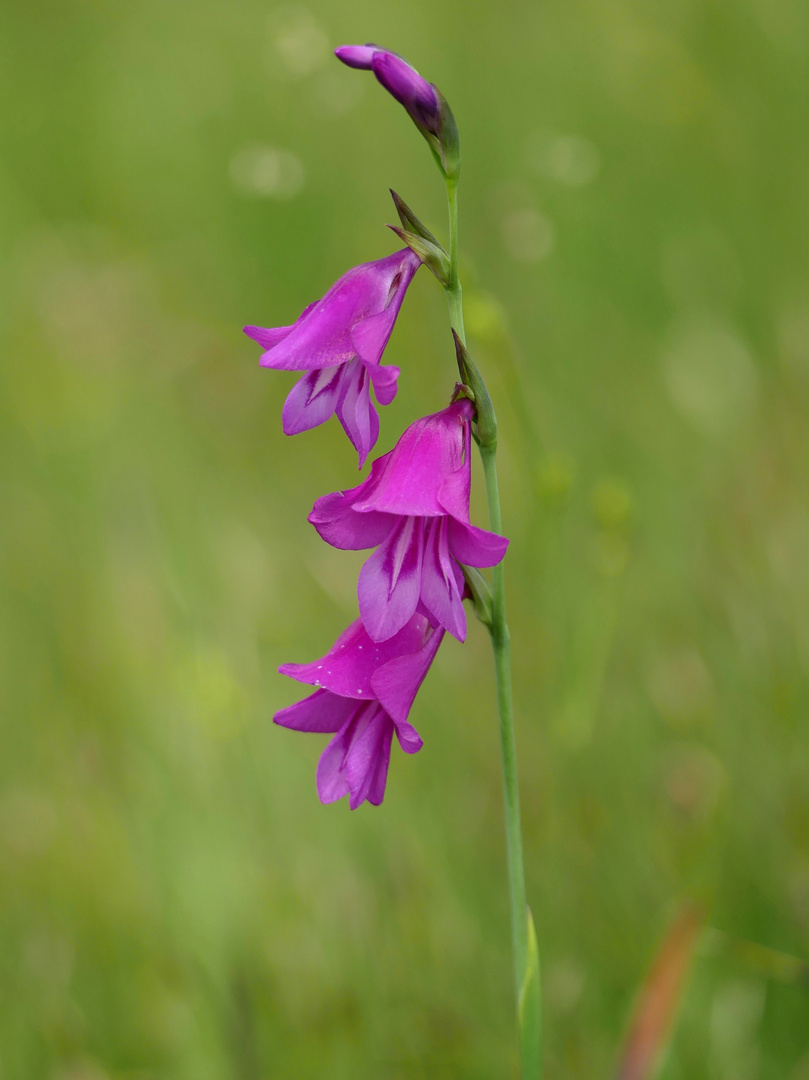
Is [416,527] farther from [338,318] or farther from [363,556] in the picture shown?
[363,556]

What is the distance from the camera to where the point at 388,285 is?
4.10 feet

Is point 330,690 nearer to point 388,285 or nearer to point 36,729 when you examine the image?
point 388,285

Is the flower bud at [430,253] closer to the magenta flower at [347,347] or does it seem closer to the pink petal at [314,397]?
the magenta flower at [347,347]

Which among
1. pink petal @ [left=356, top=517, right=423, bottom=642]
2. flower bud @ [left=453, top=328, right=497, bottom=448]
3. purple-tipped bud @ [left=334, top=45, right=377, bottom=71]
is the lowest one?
pink petal @ [left=356, top=517, right=423, bottom=642]

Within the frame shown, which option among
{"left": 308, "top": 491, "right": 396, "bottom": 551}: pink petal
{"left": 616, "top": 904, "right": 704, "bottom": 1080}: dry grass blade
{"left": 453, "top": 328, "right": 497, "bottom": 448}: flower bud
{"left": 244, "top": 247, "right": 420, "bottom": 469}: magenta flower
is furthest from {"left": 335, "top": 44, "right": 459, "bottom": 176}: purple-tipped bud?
{"left": 616, "top": 904, "right": 704, "bottom": 1080}: dry grass blade

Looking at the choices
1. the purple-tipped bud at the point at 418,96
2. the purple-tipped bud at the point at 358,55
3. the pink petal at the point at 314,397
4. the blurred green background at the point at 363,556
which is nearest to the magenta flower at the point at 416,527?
the pink petal at the point at 314,397

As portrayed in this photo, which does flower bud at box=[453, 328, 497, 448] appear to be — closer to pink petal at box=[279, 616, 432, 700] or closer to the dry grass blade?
pink petal at box=[279, 616, 432, 700]

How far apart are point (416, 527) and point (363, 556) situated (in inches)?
74.9

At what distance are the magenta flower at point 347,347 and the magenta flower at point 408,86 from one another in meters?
0.16

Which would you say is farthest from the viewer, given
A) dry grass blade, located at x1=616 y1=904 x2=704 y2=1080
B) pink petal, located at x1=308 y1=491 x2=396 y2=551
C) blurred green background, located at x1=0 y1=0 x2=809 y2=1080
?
blurred green background, located at x1=0 y1=0 x2=809 y2=1080

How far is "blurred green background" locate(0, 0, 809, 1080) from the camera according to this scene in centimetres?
220

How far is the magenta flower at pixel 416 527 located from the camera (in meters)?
1.17

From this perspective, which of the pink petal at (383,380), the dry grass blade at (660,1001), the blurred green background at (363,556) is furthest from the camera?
the blurred green background at (363,556)

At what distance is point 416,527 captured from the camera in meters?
1.24
